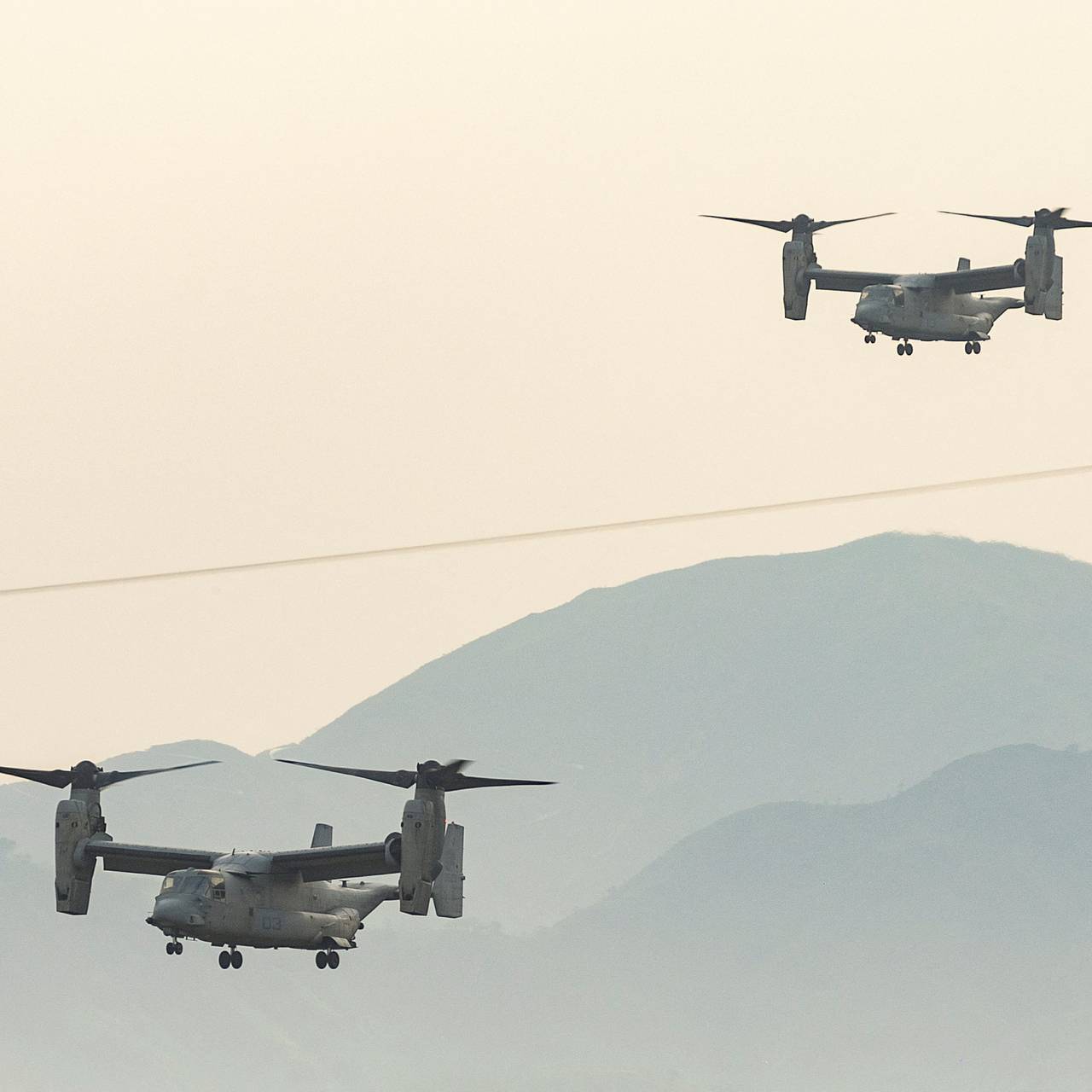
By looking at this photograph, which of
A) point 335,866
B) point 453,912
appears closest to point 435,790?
point 453,912

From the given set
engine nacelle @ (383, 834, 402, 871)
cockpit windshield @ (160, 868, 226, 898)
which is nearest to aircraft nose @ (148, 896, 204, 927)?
cockpit windshield @ (160, 868, 226, 898)

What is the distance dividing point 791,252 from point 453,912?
34.8 m

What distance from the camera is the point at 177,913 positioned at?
122562 millimetres

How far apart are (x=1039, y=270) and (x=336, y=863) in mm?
48032

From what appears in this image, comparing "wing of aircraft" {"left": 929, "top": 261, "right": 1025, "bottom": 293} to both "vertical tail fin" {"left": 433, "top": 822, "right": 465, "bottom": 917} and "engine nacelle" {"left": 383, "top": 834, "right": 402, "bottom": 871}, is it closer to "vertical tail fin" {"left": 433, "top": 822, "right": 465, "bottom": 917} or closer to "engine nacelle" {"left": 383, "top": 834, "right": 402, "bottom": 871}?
"vertical tail fin" {"left": 433, "top": 822, "right": 465, "bottom": 917}

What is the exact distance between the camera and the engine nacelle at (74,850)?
117812 millimetres

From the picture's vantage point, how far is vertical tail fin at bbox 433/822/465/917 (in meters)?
113

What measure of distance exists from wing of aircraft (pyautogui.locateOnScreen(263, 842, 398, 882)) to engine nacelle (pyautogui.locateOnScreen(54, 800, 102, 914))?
9950 millimetres

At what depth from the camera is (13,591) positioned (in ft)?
279

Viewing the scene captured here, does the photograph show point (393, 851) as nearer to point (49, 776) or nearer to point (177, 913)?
point (177, 913)

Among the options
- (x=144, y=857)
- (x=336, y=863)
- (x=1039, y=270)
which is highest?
(x=1039, y=270)

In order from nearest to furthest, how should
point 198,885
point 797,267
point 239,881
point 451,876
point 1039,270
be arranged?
point 1039,270, point 797,267, point 451,876, point 198,885, point 239,881

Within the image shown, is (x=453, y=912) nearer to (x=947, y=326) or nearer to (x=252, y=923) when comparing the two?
(x=252, y=923)

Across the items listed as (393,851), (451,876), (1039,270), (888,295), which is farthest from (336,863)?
(1039,270)
